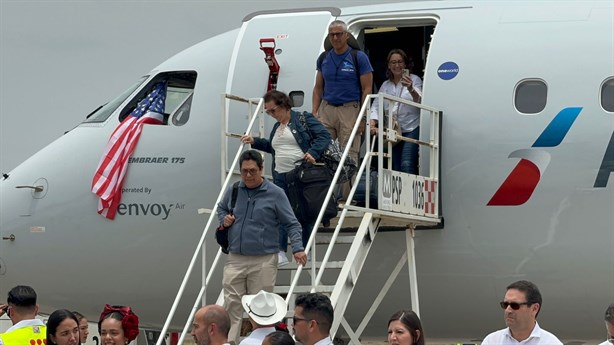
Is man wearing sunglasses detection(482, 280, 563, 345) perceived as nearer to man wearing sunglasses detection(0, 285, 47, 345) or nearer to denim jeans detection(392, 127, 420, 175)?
man wearing sunglasses detection(0, 285, 47, 345)

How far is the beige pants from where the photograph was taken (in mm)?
14320

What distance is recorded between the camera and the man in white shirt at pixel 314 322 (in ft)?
33.9

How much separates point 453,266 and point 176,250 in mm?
3611

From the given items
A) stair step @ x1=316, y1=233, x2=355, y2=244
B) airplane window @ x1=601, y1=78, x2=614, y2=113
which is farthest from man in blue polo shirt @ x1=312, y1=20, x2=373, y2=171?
airplane window @ x1=601, y1=78, x2=614, y2=113

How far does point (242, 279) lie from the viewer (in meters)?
14.5

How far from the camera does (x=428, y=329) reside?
17.2 meters

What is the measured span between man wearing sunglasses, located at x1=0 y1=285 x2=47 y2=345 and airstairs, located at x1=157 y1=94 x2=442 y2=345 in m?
2.76

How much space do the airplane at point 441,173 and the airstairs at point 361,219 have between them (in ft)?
0.90

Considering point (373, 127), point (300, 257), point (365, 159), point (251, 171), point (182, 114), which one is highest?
point (182, 114)

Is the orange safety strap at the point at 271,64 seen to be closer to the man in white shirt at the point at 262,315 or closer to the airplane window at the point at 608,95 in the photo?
the airplane window at the point at 608,95

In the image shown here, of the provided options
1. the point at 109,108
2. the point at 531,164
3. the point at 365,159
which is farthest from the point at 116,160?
the point at 531,164

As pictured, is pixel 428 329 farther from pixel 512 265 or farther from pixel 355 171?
pixel 355 171

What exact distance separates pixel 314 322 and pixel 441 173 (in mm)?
6486

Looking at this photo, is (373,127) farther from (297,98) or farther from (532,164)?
(532,164)
